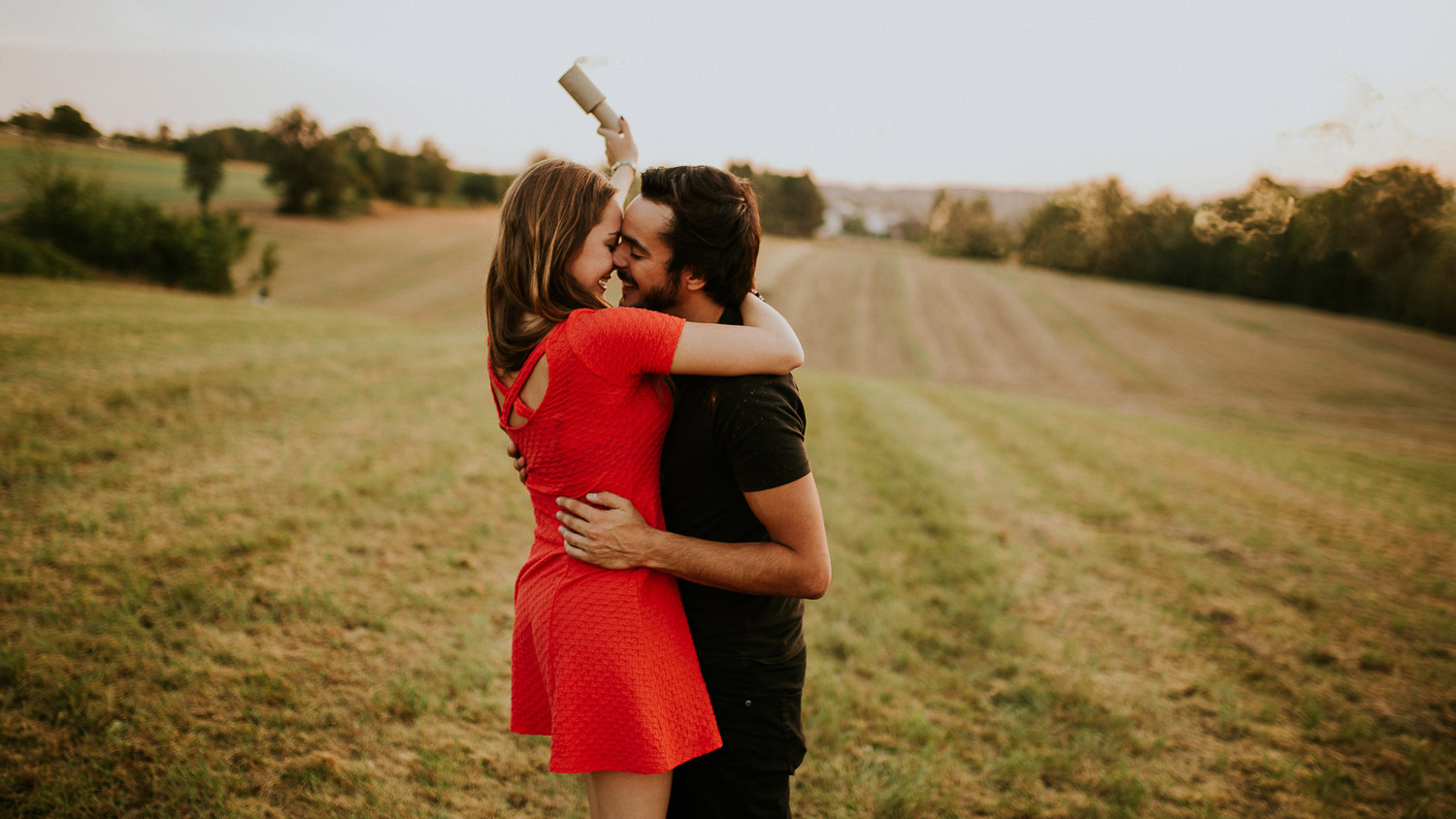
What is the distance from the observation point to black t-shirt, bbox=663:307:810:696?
5.94 ft

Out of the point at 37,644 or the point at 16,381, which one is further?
the point at 16,381

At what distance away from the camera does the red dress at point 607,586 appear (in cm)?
173

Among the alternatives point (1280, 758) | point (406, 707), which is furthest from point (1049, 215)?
point (406, 707)

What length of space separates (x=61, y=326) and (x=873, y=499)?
41.1ft

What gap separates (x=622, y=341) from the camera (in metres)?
1.74

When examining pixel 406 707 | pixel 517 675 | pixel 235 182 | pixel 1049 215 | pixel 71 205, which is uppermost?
pixel 235 182

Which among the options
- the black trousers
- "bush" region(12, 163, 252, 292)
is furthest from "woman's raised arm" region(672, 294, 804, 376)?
"bush" region(12, 163, 252, 292)

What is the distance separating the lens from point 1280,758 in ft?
13.3

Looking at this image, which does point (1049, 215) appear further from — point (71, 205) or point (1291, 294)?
point (71, 205)

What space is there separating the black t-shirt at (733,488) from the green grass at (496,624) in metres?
1.95

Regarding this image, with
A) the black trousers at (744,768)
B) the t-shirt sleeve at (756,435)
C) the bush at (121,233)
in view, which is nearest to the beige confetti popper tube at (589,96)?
the t-shirt sleeve at (756,435)

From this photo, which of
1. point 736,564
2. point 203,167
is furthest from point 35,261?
point 203,167

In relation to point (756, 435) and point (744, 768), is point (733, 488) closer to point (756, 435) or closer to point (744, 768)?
point (756, 435)

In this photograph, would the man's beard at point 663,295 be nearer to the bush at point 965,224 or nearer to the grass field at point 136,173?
the bush at point 965,224
